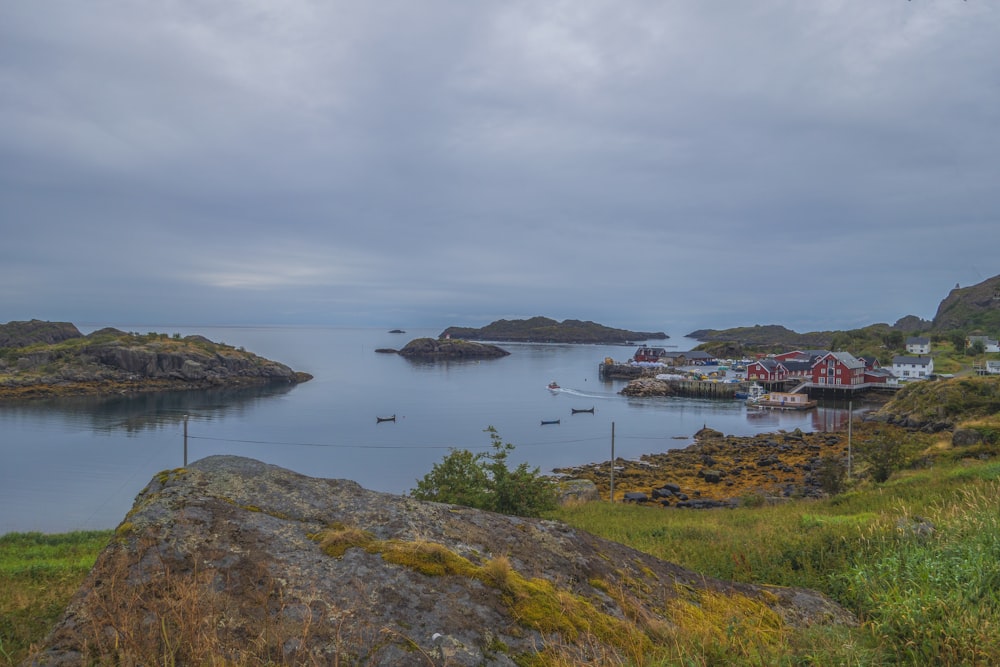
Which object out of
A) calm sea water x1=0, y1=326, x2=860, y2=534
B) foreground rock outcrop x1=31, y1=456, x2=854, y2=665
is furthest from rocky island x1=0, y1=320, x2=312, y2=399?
foreground rock outcrop x1=31, y1=456, x2=854, y2=665

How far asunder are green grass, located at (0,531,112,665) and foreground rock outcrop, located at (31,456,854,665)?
3.84ft

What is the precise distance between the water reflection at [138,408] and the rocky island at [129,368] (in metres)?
7.19

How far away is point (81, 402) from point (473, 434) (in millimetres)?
58562

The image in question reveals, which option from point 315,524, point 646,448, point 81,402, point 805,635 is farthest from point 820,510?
point 81,402

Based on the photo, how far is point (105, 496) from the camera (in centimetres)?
3344

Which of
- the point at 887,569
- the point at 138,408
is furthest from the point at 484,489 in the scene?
the point at 138,408

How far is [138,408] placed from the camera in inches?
2751

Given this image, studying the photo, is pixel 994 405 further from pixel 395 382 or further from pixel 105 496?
pixel 395 382

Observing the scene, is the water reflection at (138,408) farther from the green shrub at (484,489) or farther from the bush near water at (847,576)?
the green shrub at (484,489)

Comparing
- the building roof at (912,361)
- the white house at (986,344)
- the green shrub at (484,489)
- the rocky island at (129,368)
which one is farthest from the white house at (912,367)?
the rocky island at (129,368)

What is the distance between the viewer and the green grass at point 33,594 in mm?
5117

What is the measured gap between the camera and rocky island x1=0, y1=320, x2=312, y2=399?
8350cm

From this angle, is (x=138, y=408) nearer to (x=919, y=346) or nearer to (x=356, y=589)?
(x=356, y=589)

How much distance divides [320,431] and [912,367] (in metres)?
97.0
